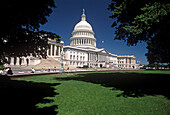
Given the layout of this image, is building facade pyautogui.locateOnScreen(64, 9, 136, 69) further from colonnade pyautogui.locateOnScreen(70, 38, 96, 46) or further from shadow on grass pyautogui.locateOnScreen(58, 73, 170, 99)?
shadow on grass pyautogui.locateOnScreen(58, 73, 170, 99)

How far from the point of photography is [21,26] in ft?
26.6

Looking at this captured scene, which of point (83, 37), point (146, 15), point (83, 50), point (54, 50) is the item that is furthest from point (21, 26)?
point (83, 37)

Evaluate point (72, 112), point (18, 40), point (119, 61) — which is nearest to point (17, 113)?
point (72, 112)

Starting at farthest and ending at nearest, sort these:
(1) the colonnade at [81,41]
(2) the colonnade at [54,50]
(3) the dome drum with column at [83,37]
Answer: (1) the colonnade at [81,41] < (3) the dome drum with column at [83,37] < (2) the colonnade at [54,50]

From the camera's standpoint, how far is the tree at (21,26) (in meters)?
5.55

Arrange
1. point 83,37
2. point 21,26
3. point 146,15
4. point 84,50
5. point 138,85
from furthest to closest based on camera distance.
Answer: point 83,37
point 84,50
point 138,85
point 146,15
point 21,26

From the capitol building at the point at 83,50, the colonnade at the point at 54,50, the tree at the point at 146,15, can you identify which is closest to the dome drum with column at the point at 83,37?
the capitol building at the point at 83,50

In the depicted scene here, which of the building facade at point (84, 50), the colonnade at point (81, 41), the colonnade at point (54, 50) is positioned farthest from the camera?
the colonnade at point (81, 41)

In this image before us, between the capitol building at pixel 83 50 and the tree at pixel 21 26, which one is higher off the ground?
the capitol building at pixel 83 50

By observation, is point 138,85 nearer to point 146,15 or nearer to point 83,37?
point 146,15

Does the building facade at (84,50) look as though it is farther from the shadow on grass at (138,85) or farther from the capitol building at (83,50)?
the shadow on grass at (138,85)

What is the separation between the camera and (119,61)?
488 ft

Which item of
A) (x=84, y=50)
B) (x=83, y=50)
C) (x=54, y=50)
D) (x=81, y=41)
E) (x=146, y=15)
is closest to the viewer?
(x=146, y=15)

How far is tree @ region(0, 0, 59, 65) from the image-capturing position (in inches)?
219
